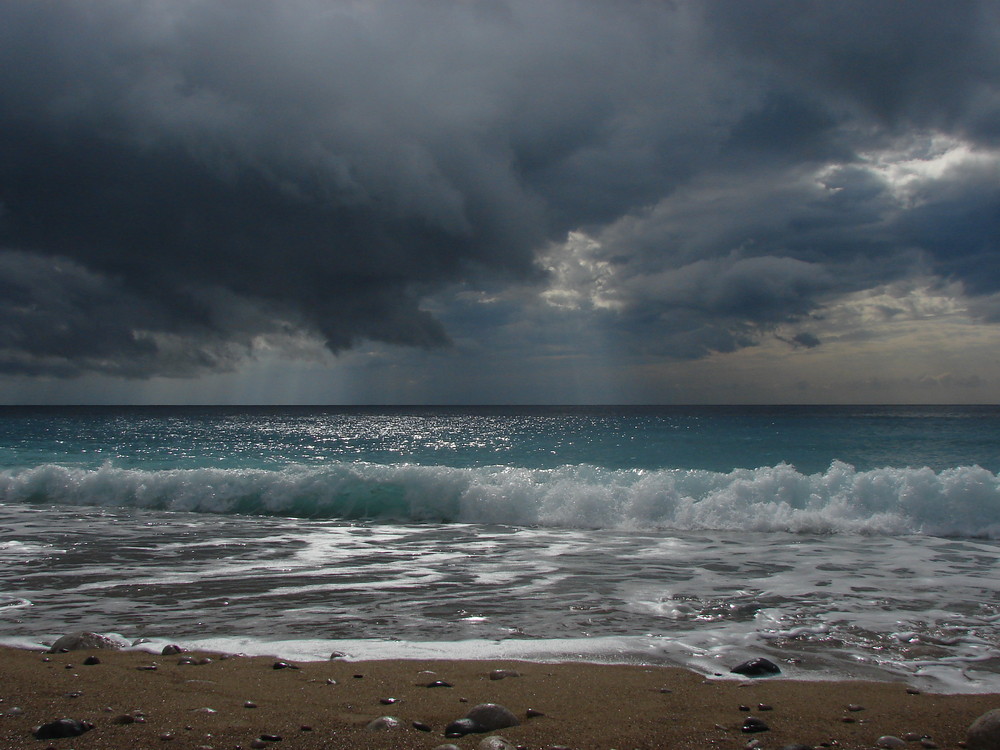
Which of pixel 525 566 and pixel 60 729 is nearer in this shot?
pixel 60 729

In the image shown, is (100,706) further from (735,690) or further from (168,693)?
(735,690)

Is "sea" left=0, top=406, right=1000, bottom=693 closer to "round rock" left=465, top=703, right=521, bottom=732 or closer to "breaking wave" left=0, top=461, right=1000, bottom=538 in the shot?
"breaking wave" left=0, top=461, right=1000, bottom=538

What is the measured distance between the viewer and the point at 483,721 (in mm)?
3877

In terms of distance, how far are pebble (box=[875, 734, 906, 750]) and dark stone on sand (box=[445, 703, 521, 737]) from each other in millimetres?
2143

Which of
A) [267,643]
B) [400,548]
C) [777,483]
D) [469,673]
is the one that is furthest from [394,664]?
[777,483]

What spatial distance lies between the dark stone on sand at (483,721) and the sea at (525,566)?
172 centimetres

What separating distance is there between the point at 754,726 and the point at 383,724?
89.8 inches

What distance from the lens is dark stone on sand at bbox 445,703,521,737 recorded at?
12.4ft

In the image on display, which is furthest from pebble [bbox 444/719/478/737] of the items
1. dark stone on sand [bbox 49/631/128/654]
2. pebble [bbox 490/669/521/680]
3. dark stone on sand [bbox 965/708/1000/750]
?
dark stone on sand [bbox 49/631/128/654]

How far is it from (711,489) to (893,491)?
4.29 metres

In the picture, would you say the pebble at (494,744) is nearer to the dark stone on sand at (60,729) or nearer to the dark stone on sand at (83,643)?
the dark stone on sand at (60,729)

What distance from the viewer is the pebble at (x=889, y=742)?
147 inches

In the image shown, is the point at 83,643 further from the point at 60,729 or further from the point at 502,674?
the point at 502,674

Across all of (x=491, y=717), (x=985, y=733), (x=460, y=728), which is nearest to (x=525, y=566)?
(x=491, y=717)
